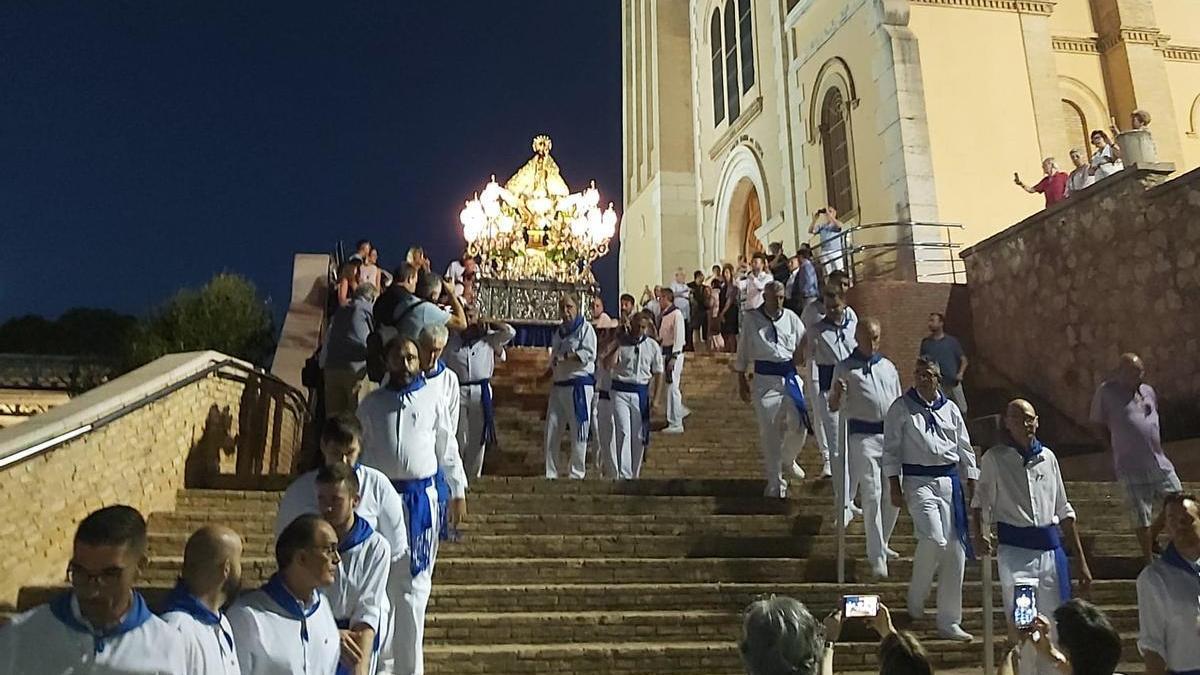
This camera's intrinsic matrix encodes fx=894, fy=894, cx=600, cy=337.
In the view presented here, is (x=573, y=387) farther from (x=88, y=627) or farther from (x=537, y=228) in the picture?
(x=537, y=228)

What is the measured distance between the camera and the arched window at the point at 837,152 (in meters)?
18.4

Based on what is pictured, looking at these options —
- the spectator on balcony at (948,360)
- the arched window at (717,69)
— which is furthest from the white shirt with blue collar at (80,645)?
the arched window at (717,69)

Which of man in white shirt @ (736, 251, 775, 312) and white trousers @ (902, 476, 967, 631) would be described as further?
man in white shirt @ (736, 251, 775, 312)

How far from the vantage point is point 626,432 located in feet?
29.6

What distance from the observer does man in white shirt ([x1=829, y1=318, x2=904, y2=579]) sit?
6.65 meters

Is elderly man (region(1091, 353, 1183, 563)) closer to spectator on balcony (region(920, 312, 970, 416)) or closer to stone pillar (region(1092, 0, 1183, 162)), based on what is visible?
spectator on balcony (region(920, 312, 970, 416))

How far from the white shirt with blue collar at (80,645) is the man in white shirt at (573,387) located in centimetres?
652

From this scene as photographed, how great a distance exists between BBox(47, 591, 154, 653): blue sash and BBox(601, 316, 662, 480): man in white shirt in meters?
6.73

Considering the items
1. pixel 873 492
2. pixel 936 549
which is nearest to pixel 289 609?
pixel 936 549

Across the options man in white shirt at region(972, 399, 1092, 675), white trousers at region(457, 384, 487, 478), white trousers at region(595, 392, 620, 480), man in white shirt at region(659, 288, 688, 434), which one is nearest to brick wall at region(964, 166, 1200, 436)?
man in white shirt at region(659, 288, 688, 434)

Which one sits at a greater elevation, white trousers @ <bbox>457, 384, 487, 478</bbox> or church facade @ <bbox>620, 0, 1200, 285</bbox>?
church facade @ <bbox>620, 0, 1200, 285</bbox>

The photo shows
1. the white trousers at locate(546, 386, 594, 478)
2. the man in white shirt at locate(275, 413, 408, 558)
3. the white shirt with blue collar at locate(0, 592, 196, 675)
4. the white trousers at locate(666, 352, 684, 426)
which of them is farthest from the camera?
the white trousers at locate(666, 352, 684, 426)

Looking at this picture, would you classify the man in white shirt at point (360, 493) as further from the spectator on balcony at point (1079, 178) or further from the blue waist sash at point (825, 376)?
the spectator on balcony at point (1079, 178)

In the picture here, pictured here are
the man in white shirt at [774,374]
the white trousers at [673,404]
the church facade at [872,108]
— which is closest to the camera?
the man in white shirt at [774,374]
